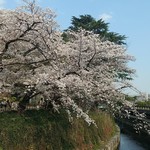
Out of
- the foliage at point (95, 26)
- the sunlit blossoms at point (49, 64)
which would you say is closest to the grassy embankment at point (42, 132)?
the sunlit blossoms at point (49, 64)

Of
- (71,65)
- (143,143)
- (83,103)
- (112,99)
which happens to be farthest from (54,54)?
(143,143)

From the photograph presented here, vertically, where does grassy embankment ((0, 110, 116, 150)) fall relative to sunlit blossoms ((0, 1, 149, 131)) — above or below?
below

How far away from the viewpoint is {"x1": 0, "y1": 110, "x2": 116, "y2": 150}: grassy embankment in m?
13.7

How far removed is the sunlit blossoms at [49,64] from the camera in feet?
54.1

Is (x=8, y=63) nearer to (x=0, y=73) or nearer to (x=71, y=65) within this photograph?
(x=0, y=73)

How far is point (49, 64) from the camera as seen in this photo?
1845 centimetres

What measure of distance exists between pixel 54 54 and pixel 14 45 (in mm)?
2620

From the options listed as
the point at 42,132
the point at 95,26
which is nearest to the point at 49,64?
the point at 42,132

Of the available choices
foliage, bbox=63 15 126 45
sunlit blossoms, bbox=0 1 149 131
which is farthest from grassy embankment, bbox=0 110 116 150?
foliage, bbox=63 15 126 45

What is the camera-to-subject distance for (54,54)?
716 inches

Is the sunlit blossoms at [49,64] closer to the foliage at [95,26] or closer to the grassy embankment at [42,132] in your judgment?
the grassy embankment at [42,132]

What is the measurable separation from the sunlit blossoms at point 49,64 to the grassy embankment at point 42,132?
2.83 ft

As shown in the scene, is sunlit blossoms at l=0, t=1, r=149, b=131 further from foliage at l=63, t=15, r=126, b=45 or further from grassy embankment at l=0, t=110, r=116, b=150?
foliage at l=63, t=15, r=126, b=45

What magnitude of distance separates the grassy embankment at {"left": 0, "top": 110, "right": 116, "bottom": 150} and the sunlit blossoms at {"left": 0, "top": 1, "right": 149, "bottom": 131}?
2.83 feet
